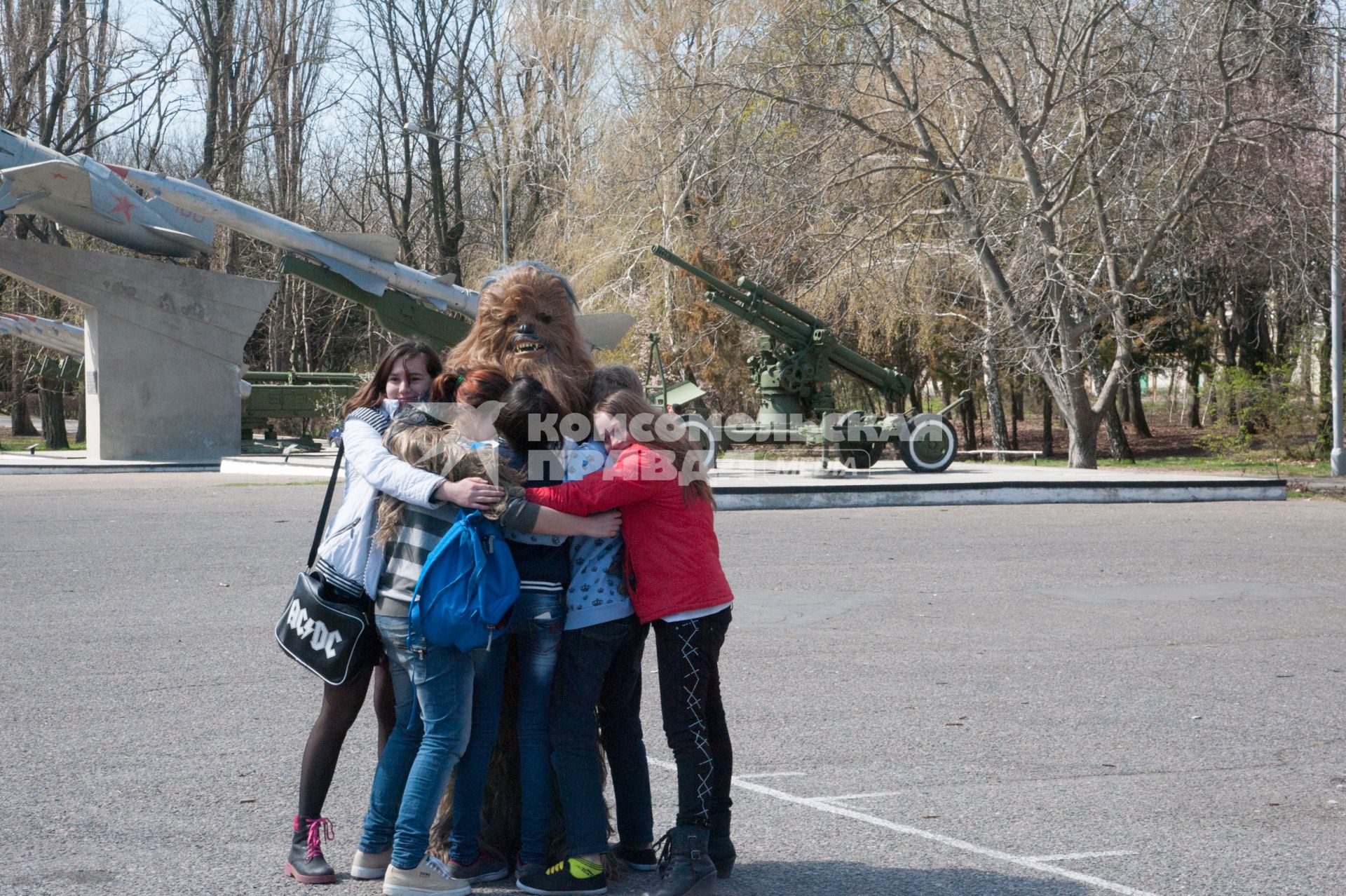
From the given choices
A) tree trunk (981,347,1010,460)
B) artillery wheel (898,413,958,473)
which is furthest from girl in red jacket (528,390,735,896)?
tree trunk (981,347,1010,460)

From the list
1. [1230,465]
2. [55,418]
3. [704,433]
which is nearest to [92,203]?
[55,418]

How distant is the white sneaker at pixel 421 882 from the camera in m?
3.49

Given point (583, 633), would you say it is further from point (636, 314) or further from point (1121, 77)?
point (636, 314)

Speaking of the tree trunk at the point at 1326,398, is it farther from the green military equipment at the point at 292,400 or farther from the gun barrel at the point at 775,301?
the green military equipment at the point at 292,400

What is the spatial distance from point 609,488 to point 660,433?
0.85 ft

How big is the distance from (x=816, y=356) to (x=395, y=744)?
54.5 feet

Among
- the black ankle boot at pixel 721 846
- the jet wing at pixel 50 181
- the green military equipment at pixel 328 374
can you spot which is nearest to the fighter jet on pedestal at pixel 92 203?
the jet wing at pixel 50 181

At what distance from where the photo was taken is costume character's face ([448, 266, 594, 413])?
4.00 m

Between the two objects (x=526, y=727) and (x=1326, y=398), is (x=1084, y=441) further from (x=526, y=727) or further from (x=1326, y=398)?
(x=526, y=727)

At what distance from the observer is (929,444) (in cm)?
1958

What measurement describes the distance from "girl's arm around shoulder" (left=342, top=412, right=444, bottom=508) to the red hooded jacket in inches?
11.8

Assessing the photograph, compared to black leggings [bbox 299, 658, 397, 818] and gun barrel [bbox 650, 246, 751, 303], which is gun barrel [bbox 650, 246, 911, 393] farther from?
black leggings [bbox 299, 658, 397, 818]

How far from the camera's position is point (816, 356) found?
19.8 meters

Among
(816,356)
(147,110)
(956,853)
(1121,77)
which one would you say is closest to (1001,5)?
(1121,77)
